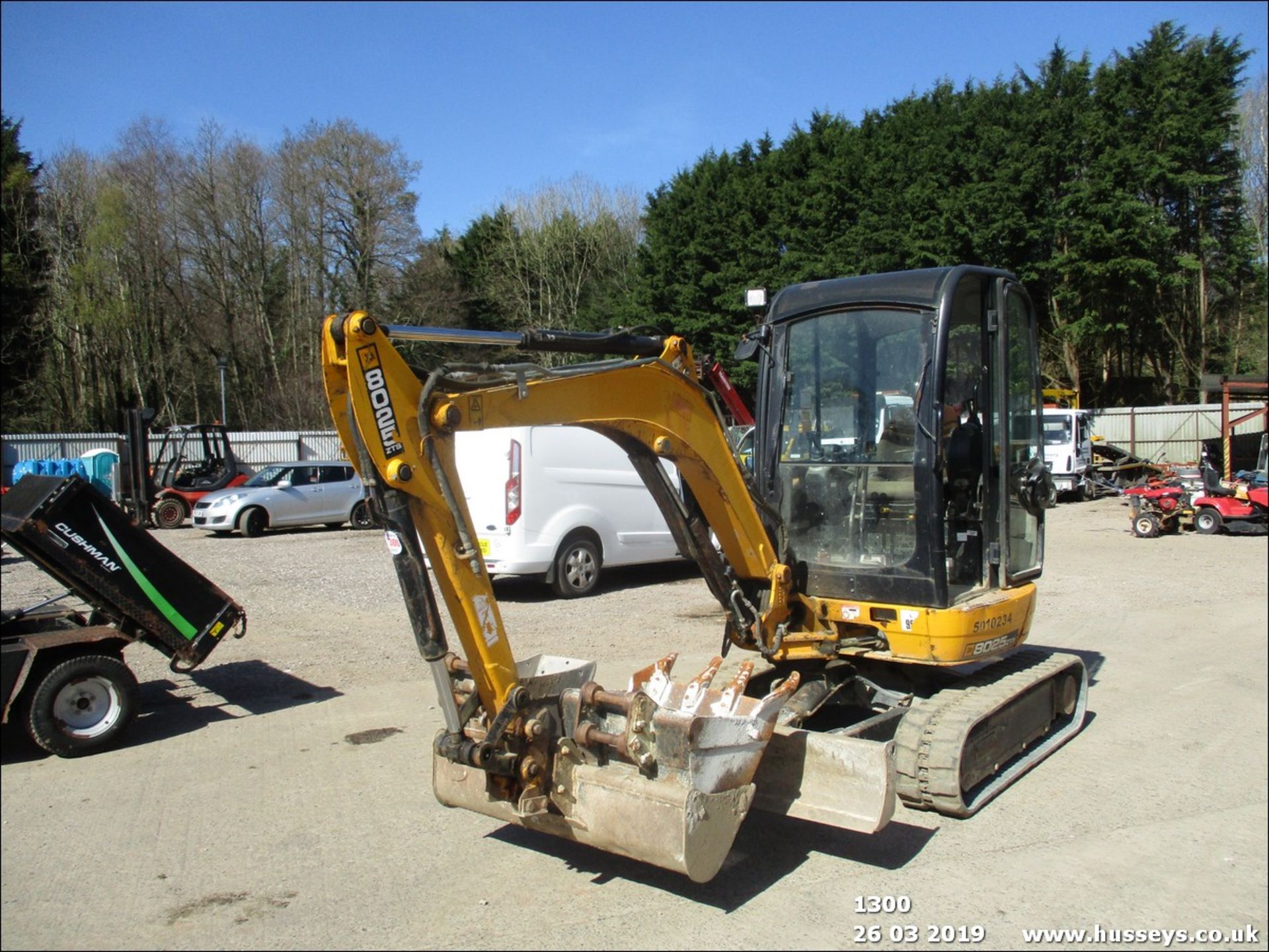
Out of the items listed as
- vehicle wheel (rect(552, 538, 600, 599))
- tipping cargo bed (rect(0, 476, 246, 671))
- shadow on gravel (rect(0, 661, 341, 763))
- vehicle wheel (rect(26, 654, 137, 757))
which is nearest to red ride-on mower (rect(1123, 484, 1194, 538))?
vehicle wheel (rect(552, 538, 600, 599))

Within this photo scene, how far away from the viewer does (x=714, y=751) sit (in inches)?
169

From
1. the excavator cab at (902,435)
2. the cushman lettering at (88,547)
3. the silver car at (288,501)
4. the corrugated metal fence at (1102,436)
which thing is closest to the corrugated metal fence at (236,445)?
the corrugated metal fence at (1102,436)

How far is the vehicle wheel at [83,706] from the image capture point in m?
6.26

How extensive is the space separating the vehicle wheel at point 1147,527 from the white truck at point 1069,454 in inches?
257

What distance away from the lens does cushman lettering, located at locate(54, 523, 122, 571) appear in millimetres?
6656

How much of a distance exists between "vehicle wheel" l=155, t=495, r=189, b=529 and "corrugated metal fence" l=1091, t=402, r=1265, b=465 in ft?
84.7

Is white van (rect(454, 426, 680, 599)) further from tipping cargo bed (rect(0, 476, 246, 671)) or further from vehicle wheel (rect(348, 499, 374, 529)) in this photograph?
vehicle wheel (rect(348, 499, 374, 529))

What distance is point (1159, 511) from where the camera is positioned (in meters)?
18.7

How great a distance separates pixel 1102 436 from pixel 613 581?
25.1 metres

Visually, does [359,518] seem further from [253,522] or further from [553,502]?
[553,502]

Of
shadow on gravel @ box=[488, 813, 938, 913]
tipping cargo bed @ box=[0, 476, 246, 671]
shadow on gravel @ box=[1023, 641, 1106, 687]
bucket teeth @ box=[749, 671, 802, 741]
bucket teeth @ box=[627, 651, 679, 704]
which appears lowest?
shadow on gravel @ box=[1023, 641, 1106, 687]

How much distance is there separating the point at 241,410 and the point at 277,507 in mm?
19357

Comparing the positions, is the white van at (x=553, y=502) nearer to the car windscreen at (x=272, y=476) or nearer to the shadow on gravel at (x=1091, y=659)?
the shadow on gravel at (x=1091, y=659)

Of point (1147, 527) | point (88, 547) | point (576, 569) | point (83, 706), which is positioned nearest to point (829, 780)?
point (83, 706)
